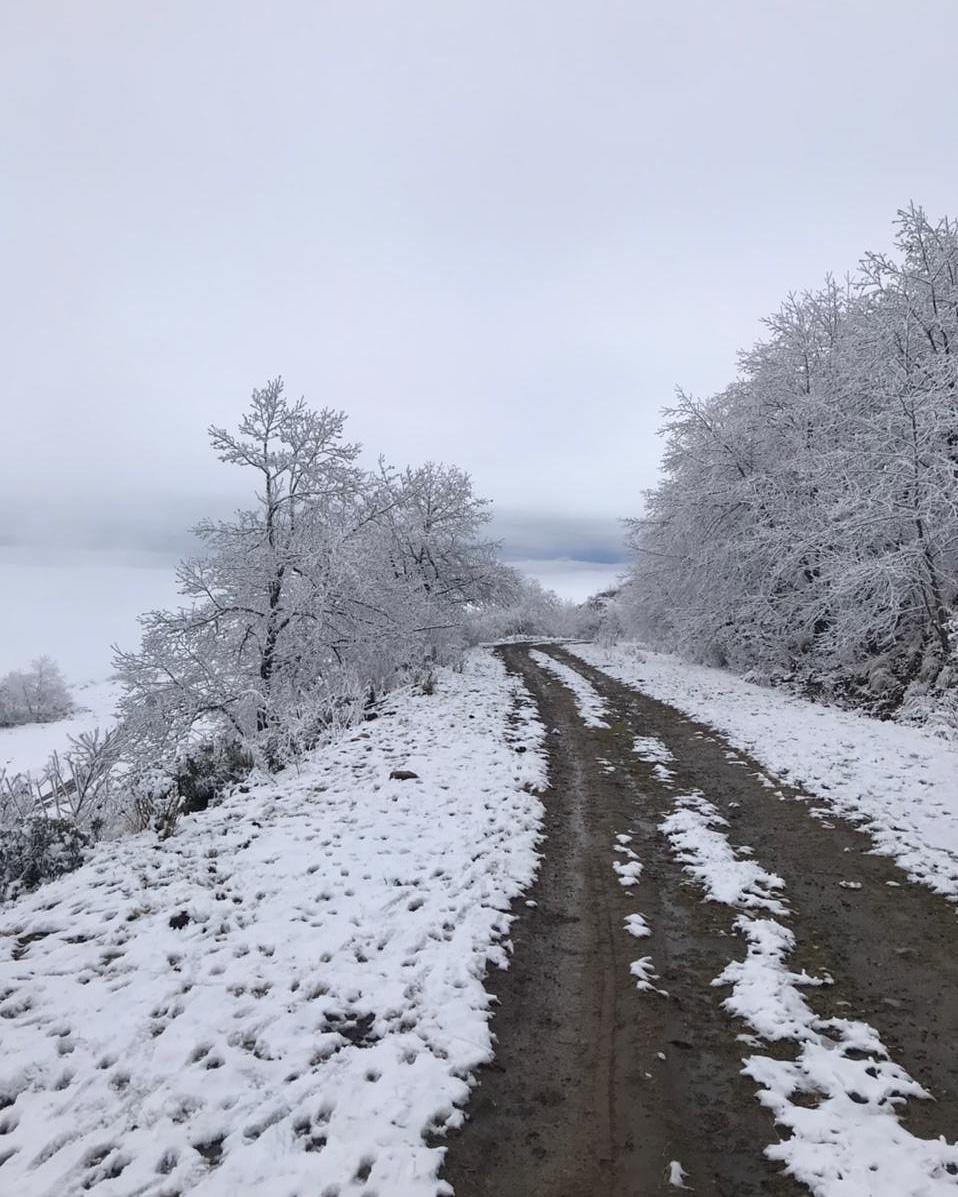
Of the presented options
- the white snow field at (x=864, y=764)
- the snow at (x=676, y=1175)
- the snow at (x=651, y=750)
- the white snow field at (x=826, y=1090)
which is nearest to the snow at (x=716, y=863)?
the white snow field at (x=826, y=1090)

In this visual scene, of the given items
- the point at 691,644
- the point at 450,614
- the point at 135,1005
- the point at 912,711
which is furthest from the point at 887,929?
the point at 450,614

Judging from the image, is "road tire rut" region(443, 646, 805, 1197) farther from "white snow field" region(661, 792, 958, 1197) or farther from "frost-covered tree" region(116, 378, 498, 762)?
"frost-covered tree" region(116, 378, 498, 762)

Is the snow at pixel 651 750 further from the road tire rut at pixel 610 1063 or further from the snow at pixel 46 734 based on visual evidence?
the snow at pixel 46 734

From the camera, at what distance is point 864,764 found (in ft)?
32.5

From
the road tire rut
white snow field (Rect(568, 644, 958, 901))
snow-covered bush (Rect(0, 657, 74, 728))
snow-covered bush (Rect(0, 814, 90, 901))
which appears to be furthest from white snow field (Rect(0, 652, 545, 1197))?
snow-covered bush (Rect(0, 657, 74, 728))

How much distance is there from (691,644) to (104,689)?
66.9 meters

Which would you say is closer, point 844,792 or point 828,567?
point 844,792

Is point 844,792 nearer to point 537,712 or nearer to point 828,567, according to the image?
point 537,712

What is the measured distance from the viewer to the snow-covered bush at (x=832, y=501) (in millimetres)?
13914

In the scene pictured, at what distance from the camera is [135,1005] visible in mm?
4367

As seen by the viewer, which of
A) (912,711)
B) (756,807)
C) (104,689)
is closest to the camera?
(756,807)

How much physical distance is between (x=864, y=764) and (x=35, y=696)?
193 ft

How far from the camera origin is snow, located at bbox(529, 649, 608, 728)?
14865mm

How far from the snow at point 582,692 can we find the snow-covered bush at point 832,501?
568 centimetres
